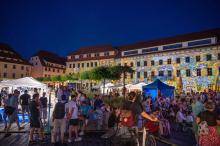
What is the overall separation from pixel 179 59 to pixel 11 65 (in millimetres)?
41970

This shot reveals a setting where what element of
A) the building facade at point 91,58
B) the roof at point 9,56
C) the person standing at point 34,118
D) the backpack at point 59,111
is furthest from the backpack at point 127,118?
the roof at point 9,56

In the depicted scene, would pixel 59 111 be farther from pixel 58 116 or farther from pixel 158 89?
pixel 158 89

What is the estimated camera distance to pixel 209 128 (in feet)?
17.8

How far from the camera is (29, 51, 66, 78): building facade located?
213ft

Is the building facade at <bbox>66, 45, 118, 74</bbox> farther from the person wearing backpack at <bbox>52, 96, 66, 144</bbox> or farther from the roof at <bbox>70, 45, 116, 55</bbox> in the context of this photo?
the person wearing backpack at <bbox>52, 96, 66, 144</bbox>

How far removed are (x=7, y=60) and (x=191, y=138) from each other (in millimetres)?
56833

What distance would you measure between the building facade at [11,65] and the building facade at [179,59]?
979 inches

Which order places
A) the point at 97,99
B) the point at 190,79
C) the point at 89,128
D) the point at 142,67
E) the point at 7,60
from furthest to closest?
the point at 7,60
the point at 142,67
the point at 190,79
the point at 97,99
the point at 89,128

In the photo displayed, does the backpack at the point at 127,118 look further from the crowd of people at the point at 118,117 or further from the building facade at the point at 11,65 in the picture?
the building facade at the point at 11,65

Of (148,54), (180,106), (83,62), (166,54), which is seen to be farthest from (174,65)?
(180,106)

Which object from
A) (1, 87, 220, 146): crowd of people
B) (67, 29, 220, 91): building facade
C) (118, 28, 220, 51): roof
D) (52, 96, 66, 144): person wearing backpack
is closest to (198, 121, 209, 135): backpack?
(1, 87, 220, 146): crowd of people

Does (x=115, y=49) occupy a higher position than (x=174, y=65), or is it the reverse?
(x=115, y=49)

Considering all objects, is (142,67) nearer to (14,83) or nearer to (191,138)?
(14,83)

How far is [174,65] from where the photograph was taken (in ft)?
142
